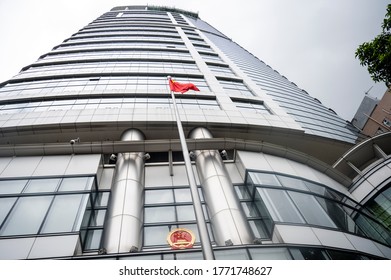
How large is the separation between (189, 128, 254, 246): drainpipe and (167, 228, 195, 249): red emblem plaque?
1.18 meters

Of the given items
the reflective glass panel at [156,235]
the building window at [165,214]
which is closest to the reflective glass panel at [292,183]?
the building window at [165,214]

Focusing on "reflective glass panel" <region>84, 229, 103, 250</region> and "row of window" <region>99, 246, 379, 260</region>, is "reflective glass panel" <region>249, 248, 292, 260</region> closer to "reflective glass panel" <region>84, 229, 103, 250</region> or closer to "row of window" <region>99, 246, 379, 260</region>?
"row of window" <region>99, 246, 379, 260</region>

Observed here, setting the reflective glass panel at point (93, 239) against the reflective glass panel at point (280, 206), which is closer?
the reflective glass panel at point (93, 239)

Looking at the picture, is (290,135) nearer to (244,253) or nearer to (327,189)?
(327,189)

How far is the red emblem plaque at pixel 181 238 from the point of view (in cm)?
1073

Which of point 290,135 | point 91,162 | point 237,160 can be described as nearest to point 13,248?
point 91,162

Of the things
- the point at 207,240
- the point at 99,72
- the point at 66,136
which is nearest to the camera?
the point at 207,240

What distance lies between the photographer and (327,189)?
50.4 ft

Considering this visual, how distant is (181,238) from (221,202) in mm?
2552

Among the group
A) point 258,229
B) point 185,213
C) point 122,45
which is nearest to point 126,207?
point 185,213

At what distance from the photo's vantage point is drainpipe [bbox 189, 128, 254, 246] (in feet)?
35.7

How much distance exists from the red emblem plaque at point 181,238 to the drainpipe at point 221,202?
3.87 ft

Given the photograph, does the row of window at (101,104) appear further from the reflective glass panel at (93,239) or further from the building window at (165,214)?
the reflective glass panel at (93,239)

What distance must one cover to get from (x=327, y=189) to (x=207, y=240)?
12.9 meters
